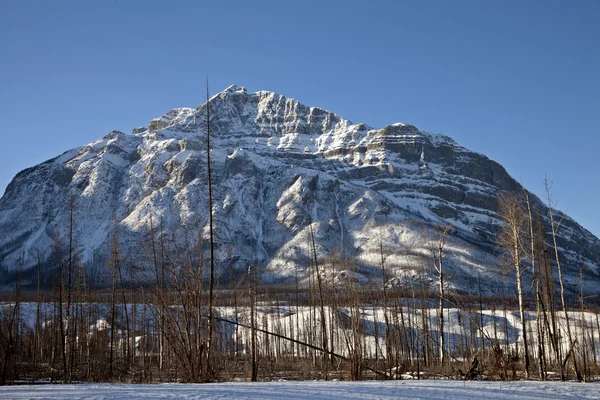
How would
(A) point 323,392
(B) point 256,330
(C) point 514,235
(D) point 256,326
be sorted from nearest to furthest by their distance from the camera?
1. (A) point 323,392
2. (C) point 514,235
3. (B) point 256,330
4. (D) point 256,326

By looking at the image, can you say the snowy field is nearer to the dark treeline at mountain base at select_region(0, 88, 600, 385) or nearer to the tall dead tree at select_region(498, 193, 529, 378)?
the dark treeline at mountain base at select_region(0, 88, 600, 385)

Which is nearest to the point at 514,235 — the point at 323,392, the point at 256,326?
the point at 256,326

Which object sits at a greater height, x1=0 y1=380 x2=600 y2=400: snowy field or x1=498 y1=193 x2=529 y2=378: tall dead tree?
x1=498 y1=193 x2=529 y2=378: tall dead tree

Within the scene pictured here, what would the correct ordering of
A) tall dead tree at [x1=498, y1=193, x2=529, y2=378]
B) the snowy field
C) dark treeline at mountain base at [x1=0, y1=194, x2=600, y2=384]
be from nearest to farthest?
1. the snowy field
2. dark treeline at mountain base at [x1=0, y1=194, x2=600, y2=384]
3. tall dead tree at [x1=498, y1=193, x2=529, y2=378]

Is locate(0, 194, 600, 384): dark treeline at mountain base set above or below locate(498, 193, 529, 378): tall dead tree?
below

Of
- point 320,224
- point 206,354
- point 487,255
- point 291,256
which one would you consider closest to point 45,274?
point 291,256

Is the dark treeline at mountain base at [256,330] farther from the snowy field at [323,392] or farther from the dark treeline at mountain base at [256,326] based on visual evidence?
the snowy field at [323,392]

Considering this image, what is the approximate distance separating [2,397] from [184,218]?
17824cm

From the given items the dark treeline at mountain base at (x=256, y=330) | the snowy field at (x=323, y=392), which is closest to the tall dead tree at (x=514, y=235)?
the dark treeline at mountain base at (x=256, y=330)

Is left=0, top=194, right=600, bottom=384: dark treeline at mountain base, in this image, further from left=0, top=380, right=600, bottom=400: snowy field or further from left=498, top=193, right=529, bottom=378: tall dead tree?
left=0, top=380, right=600, bottom=400: snowy field

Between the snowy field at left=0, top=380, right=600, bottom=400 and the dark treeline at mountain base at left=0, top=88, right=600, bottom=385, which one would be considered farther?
the dark treeline at mountain base at left=0, top=88, right=600, bottom=385

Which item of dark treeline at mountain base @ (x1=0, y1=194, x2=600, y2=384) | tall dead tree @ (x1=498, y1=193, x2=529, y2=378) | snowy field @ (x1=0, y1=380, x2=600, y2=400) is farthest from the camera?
tall dead tree @ (x1=498, y1=193, x2=529, y2=378)

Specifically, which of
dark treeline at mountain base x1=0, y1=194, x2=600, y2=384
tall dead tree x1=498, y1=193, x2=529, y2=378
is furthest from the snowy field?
tall dead tree x1=498, y1=193, x2=529, y2=378

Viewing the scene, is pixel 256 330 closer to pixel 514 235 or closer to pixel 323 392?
pixel 514 235
